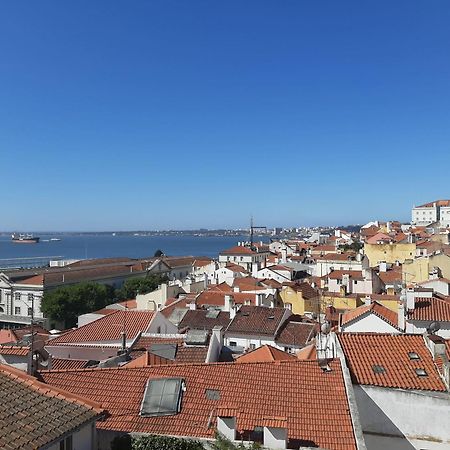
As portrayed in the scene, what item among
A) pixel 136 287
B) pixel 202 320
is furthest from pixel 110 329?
pixel 136 287

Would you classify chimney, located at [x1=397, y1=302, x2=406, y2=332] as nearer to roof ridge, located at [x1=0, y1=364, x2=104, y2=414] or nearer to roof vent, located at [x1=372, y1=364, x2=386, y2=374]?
roof vent, located at [x1=372, y1=364, x2=386, y2=374]

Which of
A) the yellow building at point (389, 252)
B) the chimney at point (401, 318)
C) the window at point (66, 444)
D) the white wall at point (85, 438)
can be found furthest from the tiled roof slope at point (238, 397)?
the yellow building at point (389, 252)

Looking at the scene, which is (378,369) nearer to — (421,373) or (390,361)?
(390,361)

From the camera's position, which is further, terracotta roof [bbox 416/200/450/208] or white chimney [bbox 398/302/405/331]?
terracotta roof [bbox 416/200/450/208]

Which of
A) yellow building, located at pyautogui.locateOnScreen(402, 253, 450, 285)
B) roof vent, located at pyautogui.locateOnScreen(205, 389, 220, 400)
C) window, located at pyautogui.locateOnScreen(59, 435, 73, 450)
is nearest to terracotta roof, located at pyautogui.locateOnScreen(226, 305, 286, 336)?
roof vent, located at pyautogui.locateOnScreen(205, 389, 220, 400)

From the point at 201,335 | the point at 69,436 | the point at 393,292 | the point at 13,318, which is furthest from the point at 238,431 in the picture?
the point at 13,318

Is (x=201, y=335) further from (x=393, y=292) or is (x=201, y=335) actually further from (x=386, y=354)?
(x=393, y=292)
